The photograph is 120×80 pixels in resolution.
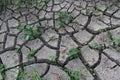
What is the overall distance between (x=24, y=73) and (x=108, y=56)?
2.93ft

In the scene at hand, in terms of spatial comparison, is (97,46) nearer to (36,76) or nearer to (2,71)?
(36,76)

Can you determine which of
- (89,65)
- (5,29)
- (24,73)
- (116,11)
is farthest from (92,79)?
(5,29)

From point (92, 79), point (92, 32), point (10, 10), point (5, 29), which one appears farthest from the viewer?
point (10, 10)

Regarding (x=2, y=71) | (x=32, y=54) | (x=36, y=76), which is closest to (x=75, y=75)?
(x=36, y=76)

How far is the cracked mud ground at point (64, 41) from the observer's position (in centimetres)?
271

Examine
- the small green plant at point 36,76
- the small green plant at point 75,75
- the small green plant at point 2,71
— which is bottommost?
the small green plant at point 75,75

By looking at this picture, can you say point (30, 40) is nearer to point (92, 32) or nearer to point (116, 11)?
point (92, 32)

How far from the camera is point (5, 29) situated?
3422mm

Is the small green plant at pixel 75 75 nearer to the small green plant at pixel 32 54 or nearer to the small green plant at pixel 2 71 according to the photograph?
the small green plant at pixel 32 54

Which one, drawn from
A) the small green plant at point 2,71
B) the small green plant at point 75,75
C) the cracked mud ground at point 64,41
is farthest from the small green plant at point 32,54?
the small green plant at point 75,75

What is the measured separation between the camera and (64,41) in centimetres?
309

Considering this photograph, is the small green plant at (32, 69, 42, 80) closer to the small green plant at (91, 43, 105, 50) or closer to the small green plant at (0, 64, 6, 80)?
the small green plant at (0, 64, 6, 80)

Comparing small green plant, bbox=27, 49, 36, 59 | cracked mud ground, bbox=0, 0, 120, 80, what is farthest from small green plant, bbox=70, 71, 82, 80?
small green plant, bbox=27, 49, 36, 59

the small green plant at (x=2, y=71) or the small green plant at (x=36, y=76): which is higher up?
the small green plant at (x=36, y=76)
